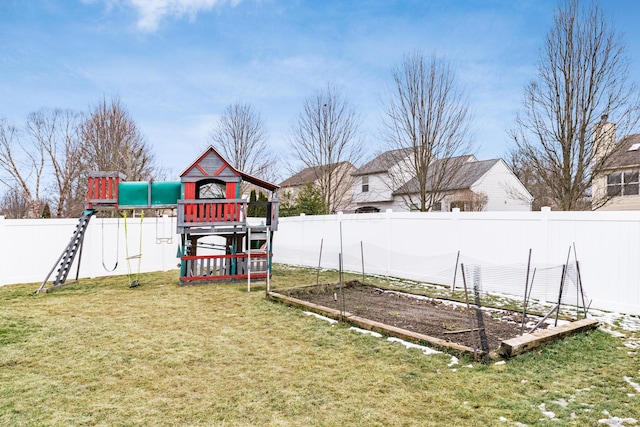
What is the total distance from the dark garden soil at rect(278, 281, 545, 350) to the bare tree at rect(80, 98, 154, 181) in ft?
58.0

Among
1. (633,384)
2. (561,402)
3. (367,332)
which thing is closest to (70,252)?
(367,332)

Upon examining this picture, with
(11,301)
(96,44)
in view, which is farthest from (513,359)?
(96,44)

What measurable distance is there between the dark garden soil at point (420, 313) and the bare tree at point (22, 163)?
73.6ft

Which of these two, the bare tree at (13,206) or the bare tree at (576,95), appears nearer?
the bare tree at (576,95)

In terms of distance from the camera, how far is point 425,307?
6559 millimetres

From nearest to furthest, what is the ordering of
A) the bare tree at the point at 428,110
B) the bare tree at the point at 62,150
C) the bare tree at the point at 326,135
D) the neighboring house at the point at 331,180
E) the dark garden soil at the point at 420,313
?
the dark garden soil at the point at 420,313, the bare tree at the point at 428,110, the bare tree at the point at 326,135, the neighboring house at the point at 331,180, the bare tree at the point at 62,150

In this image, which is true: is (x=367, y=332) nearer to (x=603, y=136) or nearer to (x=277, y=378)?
(x=277, y=378)

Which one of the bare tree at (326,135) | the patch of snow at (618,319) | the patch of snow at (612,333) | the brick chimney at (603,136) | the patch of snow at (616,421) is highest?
the bare tree at (326,135)

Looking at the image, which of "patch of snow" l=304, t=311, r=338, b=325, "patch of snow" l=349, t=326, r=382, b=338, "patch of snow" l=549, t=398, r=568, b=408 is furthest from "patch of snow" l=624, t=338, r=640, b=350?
"patch of snow" l=304, t=311, r=338, b=325

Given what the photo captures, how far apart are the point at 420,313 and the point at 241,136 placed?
18.0 metres

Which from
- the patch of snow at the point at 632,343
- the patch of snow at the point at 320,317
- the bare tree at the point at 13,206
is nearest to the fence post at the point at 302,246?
the patch of snow at the point at 320,317

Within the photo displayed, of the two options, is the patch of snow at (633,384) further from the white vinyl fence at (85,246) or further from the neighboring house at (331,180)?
the neighboring house at (331,180)

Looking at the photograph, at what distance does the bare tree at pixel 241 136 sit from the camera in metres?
21.8

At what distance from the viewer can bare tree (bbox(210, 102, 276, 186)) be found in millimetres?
21766
